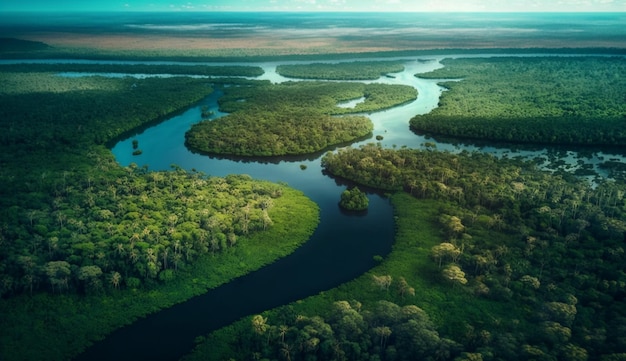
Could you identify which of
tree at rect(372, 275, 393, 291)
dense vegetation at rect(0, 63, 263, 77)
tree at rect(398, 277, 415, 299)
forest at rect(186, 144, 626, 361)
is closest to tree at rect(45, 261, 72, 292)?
forest at rect(186, 144, 626, 361)

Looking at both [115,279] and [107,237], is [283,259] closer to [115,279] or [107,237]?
[115,279]

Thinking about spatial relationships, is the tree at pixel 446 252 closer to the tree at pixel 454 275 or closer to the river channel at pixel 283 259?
the tree at pixel 454 275

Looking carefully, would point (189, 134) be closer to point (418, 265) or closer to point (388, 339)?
point (418, 265)

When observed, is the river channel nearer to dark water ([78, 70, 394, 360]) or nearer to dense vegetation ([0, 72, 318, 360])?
dark water ([78, 70, 394, 360])

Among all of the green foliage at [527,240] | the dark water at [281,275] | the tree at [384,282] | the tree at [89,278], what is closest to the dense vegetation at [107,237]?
the tree at [89,278]

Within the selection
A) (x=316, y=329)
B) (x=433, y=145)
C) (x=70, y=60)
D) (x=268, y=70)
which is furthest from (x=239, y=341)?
(x=70, y=60)

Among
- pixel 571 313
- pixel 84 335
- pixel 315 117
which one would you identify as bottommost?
pixel 84 335

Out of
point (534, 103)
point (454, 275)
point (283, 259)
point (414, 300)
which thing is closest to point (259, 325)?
point (283, 259)
